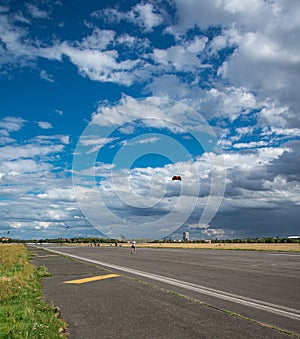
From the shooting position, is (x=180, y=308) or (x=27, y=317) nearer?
(x=27, y=317)

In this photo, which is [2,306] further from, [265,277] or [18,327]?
[265,277]

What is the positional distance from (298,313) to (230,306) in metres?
1.63

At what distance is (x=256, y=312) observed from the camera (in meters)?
8.38

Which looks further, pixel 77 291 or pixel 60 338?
pixel 77 291

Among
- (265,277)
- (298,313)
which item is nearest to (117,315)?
(298,313)

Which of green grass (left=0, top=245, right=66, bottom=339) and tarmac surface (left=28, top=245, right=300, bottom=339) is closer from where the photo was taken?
green grass (left=0, top=245, right=66, bottom=339)

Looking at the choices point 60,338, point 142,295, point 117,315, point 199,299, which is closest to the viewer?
point 60,338

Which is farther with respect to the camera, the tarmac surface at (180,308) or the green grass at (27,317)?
the tarmac surface at (180,308)

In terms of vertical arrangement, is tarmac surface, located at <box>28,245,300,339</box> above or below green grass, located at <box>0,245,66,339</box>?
below

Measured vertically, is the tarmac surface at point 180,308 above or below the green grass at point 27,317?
below

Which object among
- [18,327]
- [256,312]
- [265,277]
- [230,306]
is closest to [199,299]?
[230,306]

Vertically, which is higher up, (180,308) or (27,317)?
(27,317)

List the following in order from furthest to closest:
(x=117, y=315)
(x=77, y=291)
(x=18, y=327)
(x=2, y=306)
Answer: (x=77, y=291), (x=2, y=306), (x=117, y=315), (x=18, y=327)

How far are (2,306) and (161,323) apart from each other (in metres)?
4.38
